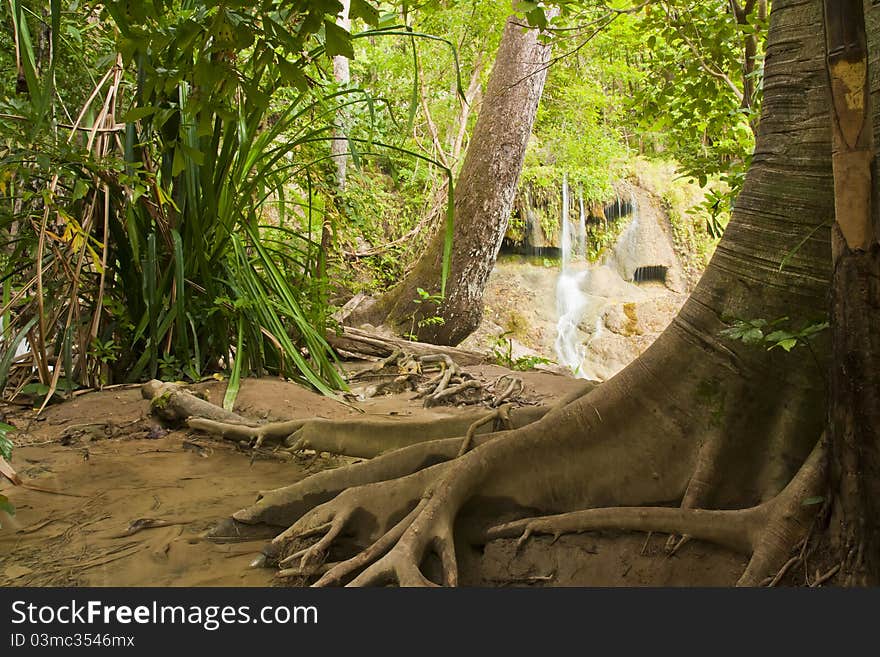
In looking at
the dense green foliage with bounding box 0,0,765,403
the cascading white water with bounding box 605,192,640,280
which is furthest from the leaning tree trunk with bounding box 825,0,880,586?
the cascading white water with bounding box 605,192,640,280

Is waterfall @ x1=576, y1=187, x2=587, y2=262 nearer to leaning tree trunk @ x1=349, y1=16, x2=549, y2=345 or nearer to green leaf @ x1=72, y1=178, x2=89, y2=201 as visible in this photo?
leaning tree trunk @ x1=349, y1=16, x2=549, y2=345

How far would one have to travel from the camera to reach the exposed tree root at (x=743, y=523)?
6.42 ft

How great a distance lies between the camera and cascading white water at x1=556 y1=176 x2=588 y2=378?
12477 millimetres

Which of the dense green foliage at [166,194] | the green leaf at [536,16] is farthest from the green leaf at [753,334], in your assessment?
the dense green foliage at [166,194]

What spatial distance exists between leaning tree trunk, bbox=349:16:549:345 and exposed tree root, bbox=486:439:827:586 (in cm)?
549

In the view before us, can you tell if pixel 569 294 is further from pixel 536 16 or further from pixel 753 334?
pixel 753 334

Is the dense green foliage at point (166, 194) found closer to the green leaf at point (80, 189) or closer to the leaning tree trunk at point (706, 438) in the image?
the green leaf at point (80, 189)

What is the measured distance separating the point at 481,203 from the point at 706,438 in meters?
5.86

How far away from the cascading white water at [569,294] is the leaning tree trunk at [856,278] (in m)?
10.2

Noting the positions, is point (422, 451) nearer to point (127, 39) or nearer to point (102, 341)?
point (127, 39)

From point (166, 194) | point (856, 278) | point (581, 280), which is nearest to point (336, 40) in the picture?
point (856, 278)

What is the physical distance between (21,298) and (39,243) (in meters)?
0.49

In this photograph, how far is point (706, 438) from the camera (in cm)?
230

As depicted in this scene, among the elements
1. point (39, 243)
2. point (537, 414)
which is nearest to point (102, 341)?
point (39, 243)
